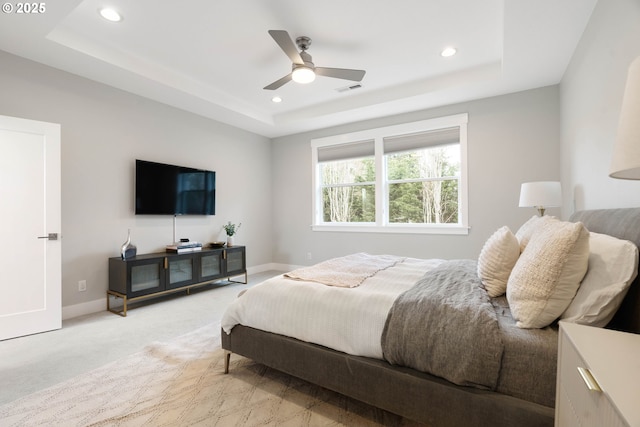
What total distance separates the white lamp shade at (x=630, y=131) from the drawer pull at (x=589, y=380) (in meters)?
0.51

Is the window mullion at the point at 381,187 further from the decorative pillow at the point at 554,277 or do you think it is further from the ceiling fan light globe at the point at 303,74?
the decorative pillow at the point at 554,277

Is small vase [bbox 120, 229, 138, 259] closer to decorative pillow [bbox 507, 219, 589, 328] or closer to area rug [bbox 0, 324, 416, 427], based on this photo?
area rug [bbox 0, 324, 416, 427]

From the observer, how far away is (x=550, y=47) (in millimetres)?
2805

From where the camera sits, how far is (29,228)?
276 cm

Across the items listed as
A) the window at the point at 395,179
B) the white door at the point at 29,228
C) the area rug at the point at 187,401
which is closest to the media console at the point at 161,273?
the white door at the point at 29,228

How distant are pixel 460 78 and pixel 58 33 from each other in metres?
4.15

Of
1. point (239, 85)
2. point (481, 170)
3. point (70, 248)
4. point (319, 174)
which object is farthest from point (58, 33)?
point (481, 170)

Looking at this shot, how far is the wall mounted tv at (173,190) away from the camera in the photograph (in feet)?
12.5

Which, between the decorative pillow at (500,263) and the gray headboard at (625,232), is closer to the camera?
the gray headboard at (625,232)

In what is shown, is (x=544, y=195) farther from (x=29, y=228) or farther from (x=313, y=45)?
(x=29, y=228)

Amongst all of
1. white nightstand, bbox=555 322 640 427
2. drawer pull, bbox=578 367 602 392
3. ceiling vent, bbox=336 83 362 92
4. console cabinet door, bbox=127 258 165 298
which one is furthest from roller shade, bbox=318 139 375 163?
drawer pull, bbox=578 367 602 392

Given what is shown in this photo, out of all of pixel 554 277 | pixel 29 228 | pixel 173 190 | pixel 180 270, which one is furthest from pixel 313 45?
pixel 29 228

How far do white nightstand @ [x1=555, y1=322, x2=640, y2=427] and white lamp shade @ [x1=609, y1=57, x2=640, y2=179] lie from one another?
19.2 inches

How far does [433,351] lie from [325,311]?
0.59 meters
